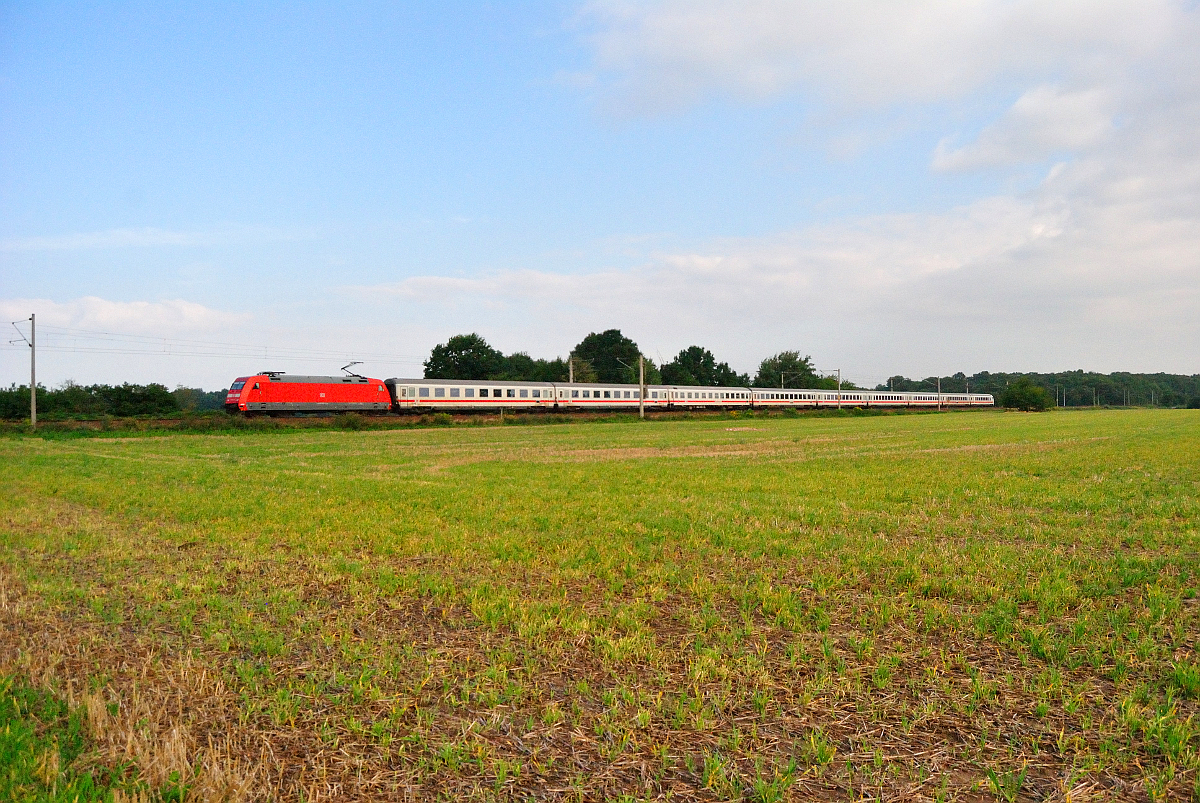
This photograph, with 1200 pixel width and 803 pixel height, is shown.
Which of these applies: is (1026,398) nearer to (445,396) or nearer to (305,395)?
(445,396)

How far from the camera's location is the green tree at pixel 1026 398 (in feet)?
407

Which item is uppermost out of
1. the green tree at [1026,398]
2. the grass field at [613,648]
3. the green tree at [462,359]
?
the green tree at [462,359]

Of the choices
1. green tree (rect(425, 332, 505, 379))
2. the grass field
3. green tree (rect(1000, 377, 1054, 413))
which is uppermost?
green tree (rect(425, 332, 505, 379))

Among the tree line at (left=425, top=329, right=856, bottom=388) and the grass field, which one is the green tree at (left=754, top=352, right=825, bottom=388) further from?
the grass field

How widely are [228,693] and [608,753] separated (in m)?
2.70

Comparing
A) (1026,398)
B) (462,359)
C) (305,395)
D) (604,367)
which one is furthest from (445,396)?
(1026,398)

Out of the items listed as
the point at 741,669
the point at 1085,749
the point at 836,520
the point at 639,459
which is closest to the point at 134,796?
the point at 741,669

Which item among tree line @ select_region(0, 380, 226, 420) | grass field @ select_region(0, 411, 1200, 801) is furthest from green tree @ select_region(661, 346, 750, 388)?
grass field @ select_region(0, 411, 1200, 801)

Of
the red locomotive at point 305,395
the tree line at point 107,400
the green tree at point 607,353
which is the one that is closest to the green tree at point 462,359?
the green tree at point 607,353

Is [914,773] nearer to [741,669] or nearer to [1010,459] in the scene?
[741,669]

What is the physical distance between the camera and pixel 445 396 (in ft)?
178

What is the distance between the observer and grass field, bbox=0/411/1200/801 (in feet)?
12.2

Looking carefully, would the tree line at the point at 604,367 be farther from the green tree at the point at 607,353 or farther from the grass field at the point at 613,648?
the grass field at the point at 613,648

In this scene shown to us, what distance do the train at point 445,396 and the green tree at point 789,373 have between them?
3209 inches
